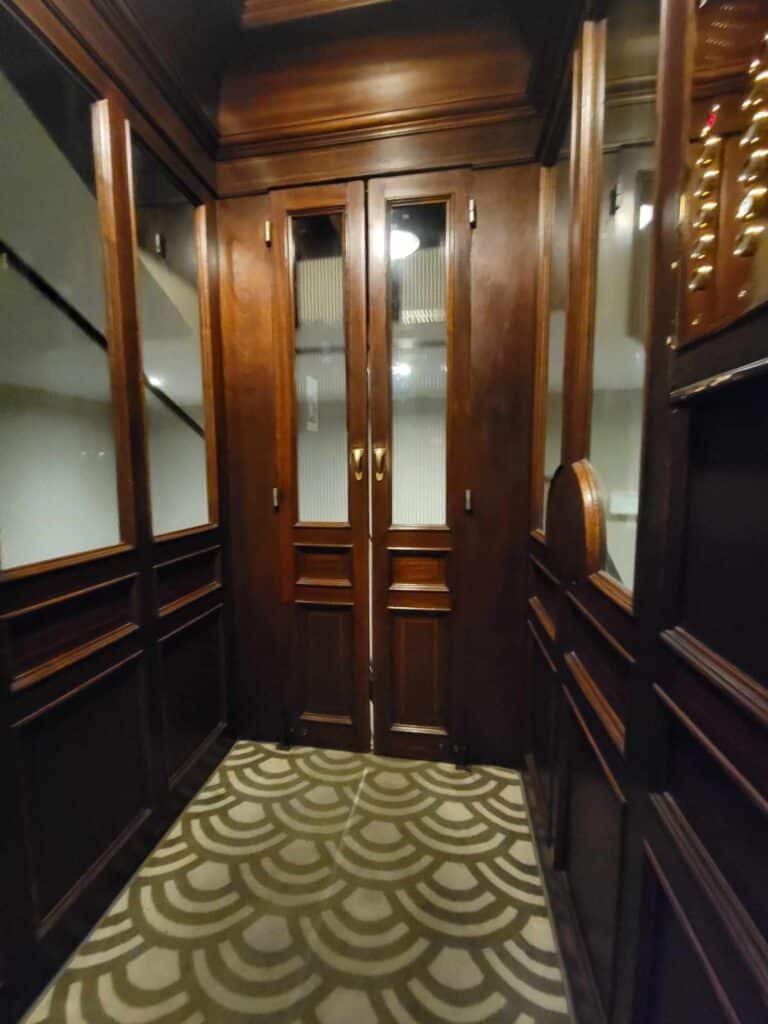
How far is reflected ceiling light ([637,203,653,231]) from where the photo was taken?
2.52 feet

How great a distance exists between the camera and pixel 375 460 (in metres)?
1.78

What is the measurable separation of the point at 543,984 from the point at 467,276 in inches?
84.6

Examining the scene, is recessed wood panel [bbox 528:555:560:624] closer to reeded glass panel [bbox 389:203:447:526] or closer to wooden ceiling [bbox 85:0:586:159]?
reeded glass panel [bbox 389:203:447:526]

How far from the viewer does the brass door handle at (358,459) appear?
179 cm

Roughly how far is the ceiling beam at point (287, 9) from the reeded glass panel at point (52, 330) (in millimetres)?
726

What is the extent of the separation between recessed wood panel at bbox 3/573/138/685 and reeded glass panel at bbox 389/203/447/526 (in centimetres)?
101

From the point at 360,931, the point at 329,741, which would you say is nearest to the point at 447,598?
the point at 329,741

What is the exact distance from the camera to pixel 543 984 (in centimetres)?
108

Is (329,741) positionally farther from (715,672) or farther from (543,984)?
(715,672)

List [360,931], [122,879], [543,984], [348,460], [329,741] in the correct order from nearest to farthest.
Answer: [543,984] < [360,931] < [122,879] < [348,460] < [329,741]

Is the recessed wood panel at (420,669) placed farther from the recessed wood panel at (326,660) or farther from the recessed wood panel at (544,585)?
the recessed wood panel at (544,585)

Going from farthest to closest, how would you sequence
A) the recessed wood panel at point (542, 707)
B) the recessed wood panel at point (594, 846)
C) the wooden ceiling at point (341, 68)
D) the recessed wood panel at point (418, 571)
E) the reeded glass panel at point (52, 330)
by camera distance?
the recessed wood panel at point (418, 571), the wooden ceiling at point (341, 68), the recessed wood panel at point (542, 707), the reeded glass panel at point (52, 330), the recessed wood panel at point (594, 846)

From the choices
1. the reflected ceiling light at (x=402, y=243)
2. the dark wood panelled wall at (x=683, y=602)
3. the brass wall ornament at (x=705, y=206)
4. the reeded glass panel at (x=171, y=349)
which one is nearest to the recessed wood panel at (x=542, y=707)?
the dark wood panelled wall at (x=683, y=602)

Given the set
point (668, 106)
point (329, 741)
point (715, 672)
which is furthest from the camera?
point (329, 741)
